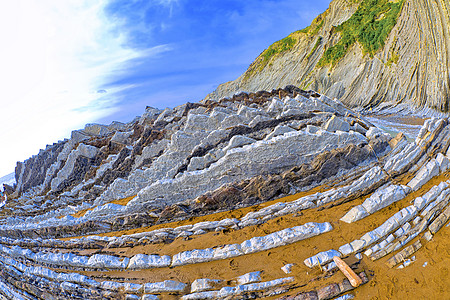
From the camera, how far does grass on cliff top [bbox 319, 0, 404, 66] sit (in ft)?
85.1

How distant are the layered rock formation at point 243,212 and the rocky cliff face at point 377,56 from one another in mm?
12953

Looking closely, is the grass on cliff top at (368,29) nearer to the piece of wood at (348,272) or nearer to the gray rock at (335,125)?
the gray rock at (335,125)

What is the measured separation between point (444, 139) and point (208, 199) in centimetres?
927

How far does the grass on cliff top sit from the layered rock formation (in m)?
20.9

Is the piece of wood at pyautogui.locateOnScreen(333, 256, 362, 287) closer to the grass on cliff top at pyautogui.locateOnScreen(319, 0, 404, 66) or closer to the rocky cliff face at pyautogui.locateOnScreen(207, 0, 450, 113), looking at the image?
the rocky cliff face at pyautogui.locateOnScreen(207, 0, 450, 113)

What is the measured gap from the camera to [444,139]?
866cm

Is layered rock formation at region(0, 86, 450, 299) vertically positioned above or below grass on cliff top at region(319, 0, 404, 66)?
below

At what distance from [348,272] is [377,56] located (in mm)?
28605

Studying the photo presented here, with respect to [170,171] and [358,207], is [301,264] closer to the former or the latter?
[358,207]

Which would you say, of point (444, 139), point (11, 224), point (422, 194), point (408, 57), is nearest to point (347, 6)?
point (408, 57)

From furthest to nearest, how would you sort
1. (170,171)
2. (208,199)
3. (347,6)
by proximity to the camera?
(347,6) → (170,171) → (208,199)

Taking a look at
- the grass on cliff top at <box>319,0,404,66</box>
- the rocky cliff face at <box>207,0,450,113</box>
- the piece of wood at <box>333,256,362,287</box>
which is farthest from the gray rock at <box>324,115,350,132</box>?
the grass on cliff top at <box>319,0,404,66</box>

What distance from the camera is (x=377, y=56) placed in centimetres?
2633

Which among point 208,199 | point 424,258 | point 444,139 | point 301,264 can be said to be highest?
point 208,199
